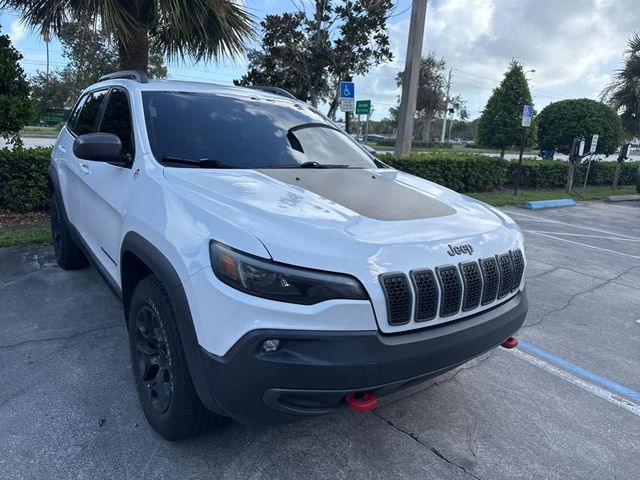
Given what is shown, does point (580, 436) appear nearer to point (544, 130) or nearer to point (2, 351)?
point (2, 351)

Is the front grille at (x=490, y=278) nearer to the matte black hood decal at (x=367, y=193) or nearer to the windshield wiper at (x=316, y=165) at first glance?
the matte black hood decal at (x=367, y=193)

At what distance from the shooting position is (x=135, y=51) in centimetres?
759

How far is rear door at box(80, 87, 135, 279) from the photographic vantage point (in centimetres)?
288

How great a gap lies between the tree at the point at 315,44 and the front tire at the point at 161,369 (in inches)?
392

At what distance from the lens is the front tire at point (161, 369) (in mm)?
2145

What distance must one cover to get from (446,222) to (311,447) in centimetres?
134

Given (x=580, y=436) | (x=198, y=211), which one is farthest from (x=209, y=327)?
(x=580, y=436)

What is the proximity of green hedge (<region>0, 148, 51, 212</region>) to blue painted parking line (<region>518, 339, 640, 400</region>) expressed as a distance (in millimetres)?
6603

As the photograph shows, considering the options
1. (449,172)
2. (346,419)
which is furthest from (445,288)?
(449,172)

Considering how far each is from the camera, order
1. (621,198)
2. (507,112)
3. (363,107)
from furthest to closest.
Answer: (507,112) < (621,198) < (363,107)

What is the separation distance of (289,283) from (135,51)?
281 inches

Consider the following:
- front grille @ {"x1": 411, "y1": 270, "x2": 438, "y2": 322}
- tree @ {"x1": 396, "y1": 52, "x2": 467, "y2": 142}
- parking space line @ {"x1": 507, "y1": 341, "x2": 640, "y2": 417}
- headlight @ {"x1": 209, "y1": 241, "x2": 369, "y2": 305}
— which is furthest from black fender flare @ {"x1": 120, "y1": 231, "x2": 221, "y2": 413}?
tree @ {"x1": 396, "y1": 52, "x2": 467, "y2": 142}

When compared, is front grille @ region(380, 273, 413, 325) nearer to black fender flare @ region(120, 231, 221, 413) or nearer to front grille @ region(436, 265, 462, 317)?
front grille @ region(436, 265, 462, 317)

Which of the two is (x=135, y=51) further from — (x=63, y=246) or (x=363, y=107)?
(x=363, y=107)
